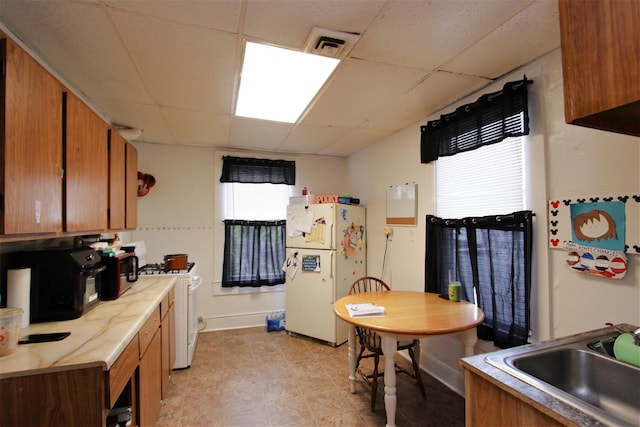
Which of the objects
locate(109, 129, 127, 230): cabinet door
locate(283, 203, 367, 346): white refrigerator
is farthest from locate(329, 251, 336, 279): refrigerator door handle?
locate(109, 129, 127, 230): cabinet door

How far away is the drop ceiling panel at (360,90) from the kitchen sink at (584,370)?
5.64 feet

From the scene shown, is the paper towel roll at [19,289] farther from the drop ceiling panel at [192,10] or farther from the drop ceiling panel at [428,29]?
the drop ceiling panel at [428,29]

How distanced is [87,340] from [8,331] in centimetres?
27

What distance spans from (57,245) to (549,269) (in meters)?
3.25

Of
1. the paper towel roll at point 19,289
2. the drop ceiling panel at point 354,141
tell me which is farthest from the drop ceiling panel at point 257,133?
the paper towel roll at point 19,289

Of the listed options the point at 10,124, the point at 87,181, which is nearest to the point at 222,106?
the point at 87,181

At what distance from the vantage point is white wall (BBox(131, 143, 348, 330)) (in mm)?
3693

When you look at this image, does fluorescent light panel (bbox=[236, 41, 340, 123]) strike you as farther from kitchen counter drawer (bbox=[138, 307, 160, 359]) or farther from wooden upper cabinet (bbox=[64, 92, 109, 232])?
kitchen counter drawer (bbox=[138, 307, 160, 359])

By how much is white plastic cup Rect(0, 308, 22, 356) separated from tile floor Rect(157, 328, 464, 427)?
1.37m

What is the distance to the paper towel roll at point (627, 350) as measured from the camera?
42.3 inches

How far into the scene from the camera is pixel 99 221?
1920 millimetres

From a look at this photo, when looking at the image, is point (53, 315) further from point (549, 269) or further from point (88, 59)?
point (549, 269)

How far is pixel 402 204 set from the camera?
316 cm

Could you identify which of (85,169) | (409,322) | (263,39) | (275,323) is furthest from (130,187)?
(409,322)
